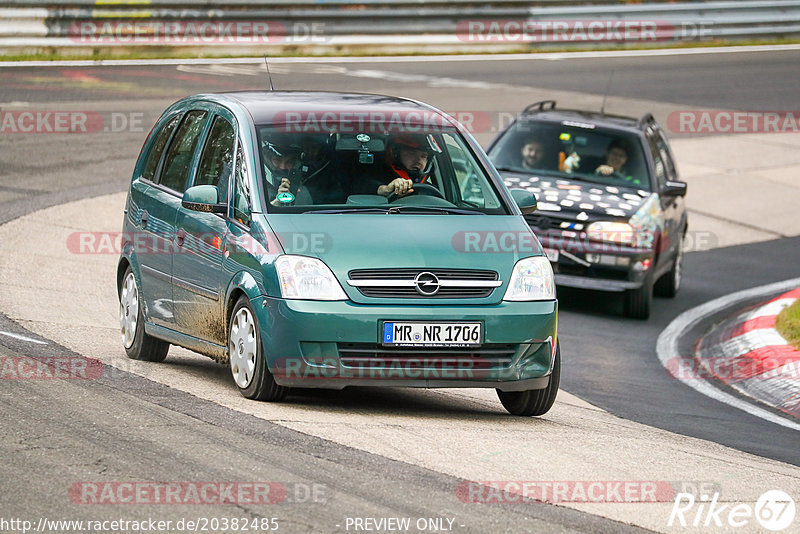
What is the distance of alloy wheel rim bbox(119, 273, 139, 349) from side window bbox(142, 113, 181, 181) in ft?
2.33

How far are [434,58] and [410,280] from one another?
869 inches

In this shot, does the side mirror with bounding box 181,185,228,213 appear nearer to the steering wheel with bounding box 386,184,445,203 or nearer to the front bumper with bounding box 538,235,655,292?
the steering wheel with bounding box 386,184,445,203

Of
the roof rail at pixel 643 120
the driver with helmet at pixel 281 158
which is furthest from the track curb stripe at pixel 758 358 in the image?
the driver with helmet at pixel 281 158

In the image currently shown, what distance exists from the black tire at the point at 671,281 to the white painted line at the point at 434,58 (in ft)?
41.4

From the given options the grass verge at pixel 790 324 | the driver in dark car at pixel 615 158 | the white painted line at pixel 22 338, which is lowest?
the grass verge at pixel 790 324

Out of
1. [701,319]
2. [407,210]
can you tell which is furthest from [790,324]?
[407,210]

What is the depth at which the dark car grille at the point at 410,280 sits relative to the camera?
25.1ft

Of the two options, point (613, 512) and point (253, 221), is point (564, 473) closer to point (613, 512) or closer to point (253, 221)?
point (613, 512)

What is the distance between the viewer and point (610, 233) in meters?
14.1

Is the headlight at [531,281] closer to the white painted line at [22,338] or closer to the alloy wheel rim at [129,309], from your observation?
the alloy wheel rim at [129,309]

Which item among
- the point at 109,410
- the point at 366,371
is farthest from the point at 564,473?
the point at 109,410
